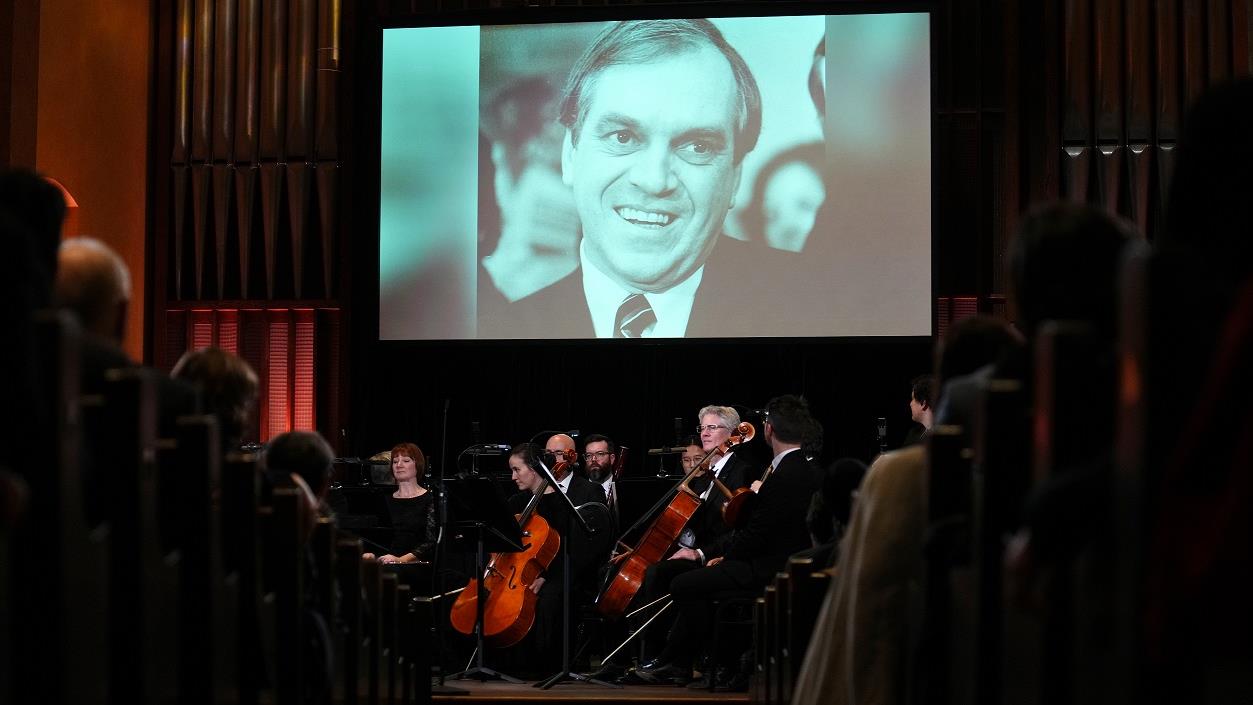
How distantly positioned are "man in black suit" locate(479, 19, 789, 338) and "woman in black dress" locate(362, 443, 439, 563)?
1271mm

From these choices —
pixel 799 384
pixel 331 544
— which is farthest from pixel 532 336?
pixel 331 544

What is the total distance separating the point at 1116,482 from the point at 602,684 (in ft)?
19.1

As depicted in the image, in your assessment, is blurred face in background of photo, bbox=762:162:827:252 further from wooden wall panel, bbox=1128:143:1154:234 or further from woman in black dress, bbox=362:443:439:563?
woman in black dress, bbox=362:443:439:563

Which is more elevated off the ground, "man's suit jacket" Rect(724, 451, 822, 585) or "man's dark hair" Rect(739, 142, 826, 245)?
"man's dark hair" Rect(739, 142, 826, 245)

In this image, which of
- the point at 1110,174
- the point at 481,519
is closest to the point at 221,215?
the point at 481,519

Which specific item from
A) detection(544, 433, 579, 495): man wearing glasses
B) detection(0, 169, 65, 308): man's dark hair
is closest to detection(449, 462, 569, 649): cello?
detection(544, 433, 579, 495): man wearing glasses

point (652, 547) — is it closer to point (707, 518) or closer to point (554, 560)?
point (707, 518)

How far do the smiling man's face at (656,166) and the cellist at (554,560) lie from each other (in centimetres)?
157

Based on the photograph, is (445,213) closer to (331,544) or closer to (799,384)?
(799,384)

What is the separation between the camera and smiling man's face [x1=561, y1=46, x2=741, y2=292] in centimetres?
876

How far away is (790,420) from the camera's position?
6.71 m

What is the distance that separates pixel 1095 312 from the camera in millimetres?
2043

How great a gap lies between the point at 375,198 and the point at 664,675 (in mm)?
3862

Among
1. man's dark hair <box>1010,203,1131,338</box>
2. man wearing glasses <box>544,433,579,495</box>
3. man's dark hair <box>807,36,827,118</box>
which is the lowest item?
man wearing glasses <box>544,433,579,495</box>
